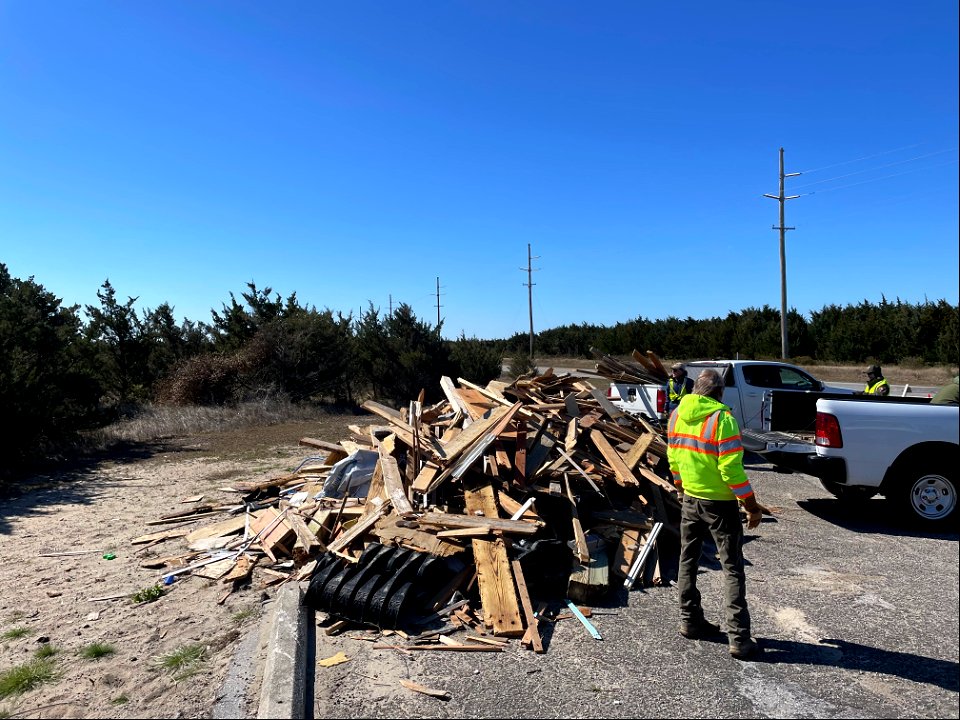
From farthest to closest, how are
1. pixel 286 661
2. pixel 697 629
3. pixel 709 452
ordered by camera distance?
1. pixel 697 629
2. pixel 709 452
3. pixel 286 661

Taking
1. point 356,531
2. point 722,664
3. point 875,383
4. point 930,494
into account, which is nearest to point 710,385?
point 722,664

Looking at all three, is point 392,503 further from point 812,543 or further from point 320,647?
point 812,543

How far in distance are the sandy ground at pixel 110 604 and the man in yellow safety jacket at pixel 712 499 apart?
3040 mm

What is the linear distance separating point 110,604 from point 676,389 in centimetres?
813

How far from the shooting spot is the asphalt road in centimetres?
355

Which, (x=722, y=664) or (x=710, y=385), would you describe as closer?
(x=722, y=664)

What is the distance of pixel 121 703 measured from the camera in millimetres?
3795

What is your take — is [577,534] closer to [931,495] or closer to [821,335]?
[931,495]

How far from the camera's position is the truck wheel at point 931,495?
6773mm

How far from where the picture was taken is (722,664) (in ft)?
13.2

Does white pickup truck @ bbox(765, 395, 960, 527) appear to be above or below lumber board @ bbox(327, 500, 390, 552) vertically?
above

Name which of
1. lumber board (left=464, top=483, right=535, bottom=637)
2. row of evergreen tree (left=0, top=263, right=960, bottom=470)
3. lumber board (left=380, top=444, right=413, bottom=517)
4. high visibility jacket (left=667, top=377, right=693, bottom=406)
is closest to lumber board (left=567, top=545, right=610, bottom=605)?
lumber board (left=464, top=483, right=535, bottom=637)

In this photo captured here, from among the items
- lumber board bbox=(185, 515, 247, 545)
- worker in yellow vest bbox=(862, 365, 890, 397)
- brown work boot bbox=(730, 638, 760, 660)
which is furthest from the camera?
worker in yellow vest bbox=(862, 365, 890, 397)

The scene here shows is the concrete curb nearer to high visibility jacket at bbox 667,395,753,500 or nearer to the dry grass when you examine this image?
high visibility jacket at bbox 667,395,753,500
